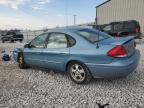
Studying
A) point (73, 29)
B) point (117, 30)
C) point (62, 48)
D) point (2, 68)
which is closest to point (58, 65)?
point (62, 48)

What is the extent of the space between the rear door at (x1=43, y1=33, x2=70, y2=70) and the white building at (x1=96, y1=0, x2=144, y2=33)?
19.2 m

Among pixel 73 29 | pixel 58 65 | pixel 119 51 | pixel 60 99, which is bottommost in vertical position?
pixel 60 99

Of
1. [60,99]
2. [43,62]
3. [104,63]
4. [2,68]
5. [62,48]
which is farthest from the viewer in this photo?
[2,68]

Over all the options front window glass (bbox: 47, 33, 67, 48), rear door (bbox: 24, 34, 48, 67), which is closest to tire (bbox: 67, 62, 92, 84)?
front window glass (bbox: 47, 33, 67, 48)

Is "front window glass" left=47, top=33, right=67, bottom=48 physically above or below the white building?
below

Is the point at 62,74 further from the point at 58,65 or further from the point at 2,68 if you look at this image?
the point at 2,68

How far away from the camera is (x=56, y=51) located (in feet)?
21.2

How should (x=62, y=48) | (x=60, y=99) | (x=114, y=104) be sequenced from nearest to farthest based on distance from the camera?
(x=114, y=104)
(x=60, y=99)
(x=62, y=48)

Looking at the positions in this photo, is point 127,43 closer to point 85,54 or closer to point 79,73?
point 85,54

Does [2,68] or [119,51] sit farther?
[2,68]

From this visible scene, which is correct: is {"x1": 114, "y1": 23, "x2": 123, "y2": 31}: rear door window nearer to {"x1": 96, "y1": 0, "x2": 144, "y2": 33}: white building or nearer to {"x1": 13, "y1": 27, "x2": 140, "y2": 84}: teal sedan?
{"x1": 96, "y1": 0, "x2": 144, "y2": 33}: white building

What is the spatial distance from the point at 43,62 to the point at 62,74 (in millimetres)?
714

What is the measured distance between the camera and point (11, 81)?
668 cm

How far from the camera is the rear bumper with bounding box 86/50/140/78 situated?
528 cm
